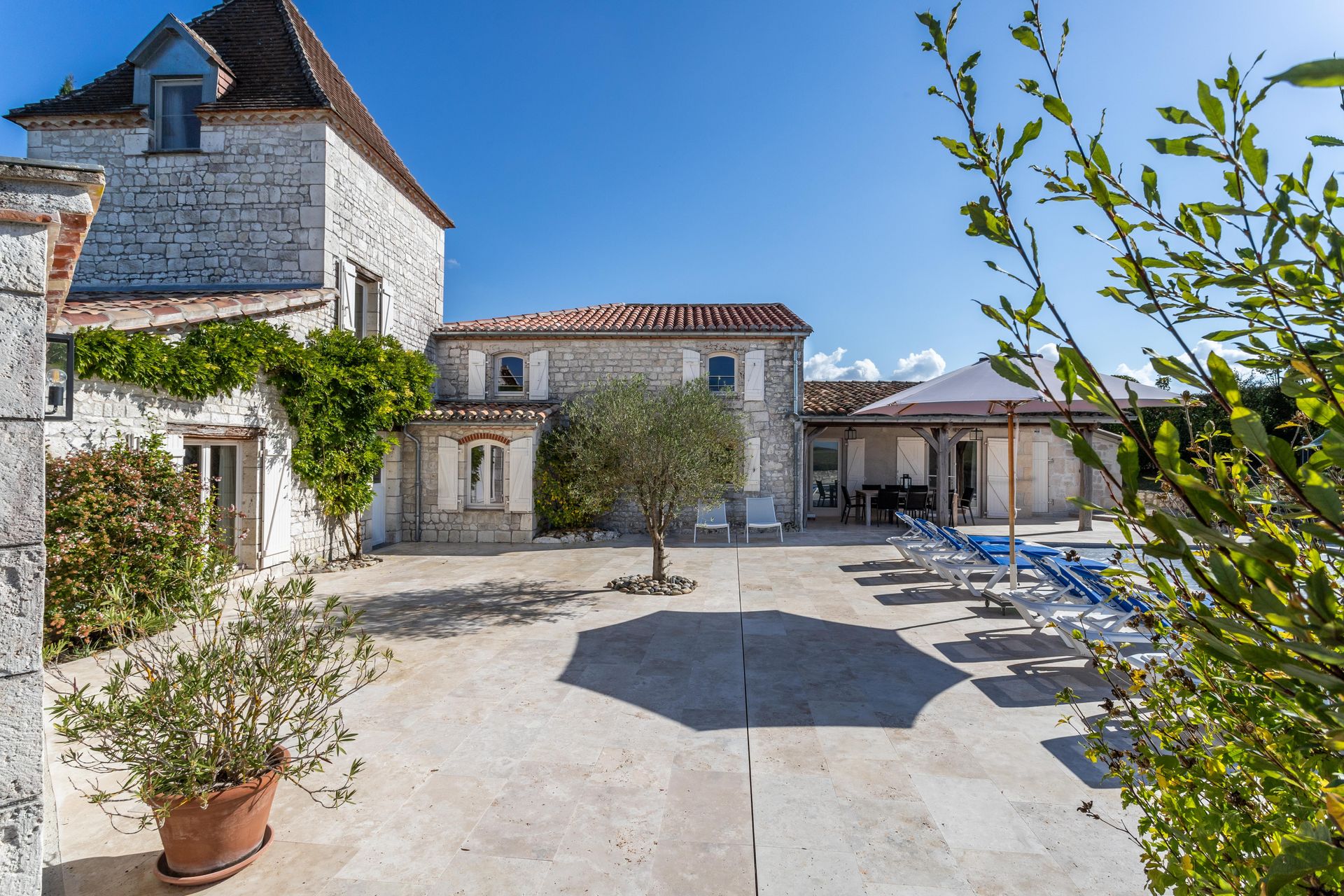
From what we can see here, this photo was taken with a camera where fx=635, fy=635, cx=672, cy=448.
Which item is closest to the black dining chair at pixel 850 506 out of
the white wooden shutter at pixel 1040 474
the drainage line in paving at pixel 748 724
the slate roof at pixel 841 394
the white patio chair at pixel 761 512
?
the slate roof at pixel 841 394

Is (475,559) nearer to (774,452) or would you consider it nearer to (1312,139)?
(774,452)

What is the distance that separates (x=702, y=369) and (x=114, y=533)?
31.7 feet

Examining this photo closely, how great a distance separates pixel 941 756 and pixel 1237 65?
11.9 ft

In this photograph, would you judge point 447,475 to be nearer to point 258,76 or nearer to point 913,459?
point 258,76

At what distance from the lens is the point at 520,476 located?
1180cm

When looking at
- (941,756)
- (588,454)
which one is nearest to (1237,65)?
(941,756)

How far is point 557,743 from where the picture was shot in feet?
12.6

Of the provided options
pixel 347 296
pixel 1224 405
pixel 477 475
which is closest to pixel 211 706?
pixel 1224 405

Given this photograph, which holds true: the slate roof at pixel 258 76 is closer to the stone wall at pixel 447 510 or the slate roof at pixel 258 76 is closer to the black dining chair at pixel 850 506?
the stone wall at pixel 447 510

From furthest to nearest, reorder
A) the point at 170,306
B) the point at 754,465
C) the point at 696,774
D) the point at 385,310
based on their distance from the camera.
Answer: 1. the point at 754,465
2. the point at 385,310
3. the point at 170,306
4. the point at 696,774

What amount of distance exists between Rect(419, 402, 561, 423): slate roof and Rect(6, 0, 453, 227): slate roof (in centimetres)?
443

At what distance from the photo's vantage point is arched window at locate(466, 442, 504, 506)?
1213 cm

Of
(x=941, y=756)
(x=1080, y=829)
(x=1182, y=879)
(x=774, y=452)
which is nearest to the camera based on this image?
(x=1182, y=879)

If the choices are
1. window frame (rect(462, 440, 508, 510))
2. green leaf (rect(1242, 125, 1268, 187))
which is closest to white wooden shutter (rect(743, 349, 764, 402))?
window frame (rect(462, 440, 508, 510))
